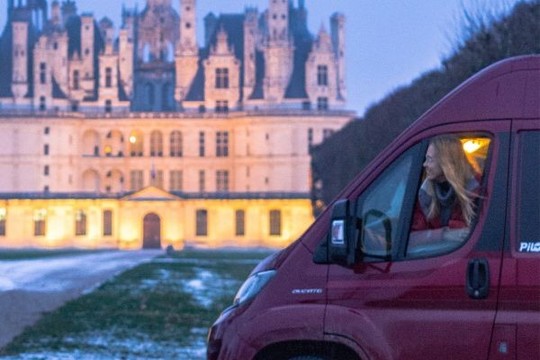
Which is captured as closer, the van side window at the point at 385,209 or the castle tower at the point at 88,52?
the van side window at the point at 385,209

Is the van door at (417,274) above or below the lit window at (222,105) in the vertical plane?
below

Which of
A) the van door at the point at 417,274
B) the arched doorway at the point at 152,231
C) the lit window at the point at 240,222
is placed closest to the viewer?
the van door at the point at 417,274

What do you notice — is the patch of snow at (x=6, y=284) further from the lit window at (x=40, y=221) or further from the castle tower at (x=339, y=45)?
the castle tower at (x=339, y=45)

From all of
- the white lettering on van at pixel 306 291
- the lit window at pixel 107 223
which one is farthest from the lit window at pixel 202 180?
the white lettering on van at pixel 306 291

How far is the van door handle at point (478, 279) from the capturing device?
17.4 ft

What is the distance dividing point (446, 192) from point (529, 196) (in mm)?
442

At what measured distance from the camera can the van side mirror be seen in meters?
5.60

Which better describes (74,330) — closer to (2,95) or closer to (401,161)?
(401,161)

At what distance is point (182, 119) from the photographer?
75250 mm

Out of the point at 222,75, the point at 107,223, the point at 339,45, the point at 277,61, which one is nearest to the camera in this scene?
the point at 107,223

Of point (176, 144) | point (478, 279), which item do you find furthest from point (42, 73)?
point (478, 279)

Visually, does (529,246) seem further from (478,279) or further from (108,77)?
(108,77)

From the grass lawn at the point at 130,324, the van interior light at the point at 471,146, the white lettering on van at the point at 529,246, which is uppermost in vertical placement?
the van interior light at the point at 471,146

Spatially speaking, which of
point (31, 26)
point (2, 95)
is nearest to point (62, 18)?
point (31, 26)
